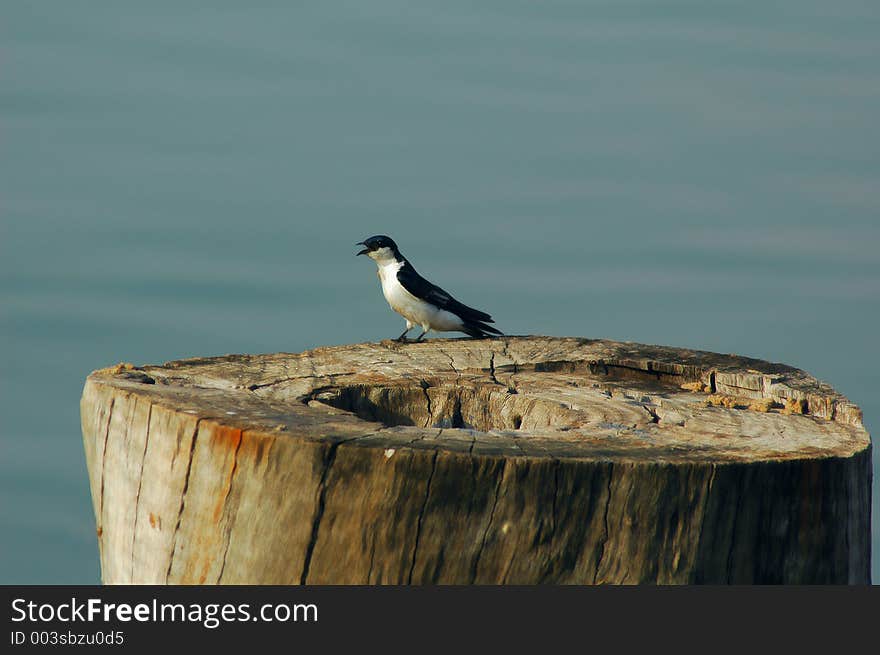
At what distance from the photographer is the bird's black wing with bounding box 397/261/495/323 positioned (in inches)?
285

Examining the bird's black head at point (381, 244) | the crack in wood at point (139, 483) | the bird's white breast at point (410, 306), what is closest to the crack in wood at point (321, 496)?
the crack in wood at point (139, 483)

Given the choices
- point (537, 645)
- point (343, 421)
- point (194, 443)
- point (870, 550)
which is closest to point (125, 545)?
point (194, 443)

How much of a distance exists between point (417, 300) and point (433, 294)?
12cm

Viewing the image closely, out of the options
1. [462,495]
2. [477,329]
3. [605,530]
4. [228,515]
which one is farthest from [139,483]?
[477,329]

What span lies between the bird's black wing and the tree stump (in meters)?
2.67

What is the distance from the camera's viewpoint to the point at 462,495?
11.9 ft

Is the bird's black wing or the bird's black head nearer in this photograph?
the bird's black wing

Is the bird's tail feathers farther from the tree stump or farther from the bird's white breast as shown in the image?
the tree stump

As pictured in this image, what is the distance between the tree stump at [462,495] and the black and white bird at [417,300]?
277cm

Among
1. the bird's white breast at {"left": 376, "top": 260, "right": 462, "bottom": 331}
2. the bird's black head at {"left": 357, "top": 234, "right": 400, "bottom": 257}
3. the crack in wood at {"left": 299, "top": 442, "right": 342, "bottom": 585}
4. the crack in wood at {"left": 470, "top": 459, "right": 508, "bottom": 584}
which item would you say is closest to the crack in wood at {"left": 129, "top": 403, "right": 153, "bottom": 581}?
the crack in wood at {"left": 299, "top": 442, "right": 342, "bottom": 585}

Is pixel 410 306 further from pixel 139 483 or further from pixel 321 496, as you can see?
pixel 321 496

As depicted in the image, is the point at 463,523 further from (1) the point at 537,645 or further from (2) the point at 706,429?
(2) the point at 706,429

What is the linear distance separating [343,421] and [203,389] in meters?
0.66

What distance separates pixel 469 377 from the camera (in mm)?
5113
